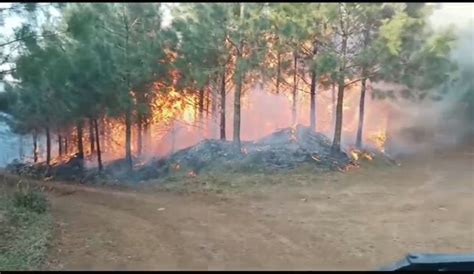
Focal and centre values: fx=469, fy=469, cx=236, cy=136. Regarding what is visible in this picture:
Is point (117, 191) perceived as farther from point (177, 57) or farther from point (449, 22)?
point (449, 22)

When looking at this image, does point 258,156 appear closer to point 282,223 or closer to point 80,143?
point 282,223

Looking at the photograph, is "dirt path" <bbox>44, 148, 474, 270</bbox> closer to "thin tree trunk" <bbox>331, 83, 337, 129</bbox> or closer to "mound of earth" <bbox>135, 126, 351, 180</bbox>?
"mound of earth" <bbox>135, 126, 351, 180</bbox>

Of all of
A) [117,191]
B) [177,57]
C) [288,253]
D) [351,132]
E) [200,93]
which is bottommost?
[288,253]

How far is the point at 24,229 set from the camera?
6.72 feet

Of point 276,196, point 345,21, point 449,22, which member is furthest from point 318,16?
point 276,196

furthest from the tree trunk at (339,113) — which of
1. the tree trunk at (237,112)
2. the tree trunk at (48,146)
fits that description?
the tree trunk at (48,146)

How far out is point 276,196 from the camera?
7.42 feet

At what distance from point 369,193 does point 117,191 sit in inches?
48.0

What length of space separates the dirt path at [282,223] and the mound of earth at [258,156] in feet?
0.42

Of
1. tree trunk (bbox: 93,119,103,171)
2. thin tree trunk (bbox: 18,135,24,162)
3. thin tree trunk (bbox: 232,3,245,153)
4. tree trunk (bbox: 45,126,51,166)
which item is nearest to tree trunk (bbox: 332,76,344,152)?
thin tree trunk (bbox: 232,3,245,153)

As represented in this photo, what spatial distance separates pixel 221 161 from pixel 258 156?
19cm

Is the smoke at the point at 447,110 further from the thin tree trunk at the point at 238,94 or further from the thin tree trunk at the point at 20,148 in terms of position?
the thin tree trunk at the point at 20,148

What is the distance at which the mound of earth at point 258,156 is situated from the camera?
2.28 meters

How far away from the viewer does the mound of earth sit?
7.48 feet
